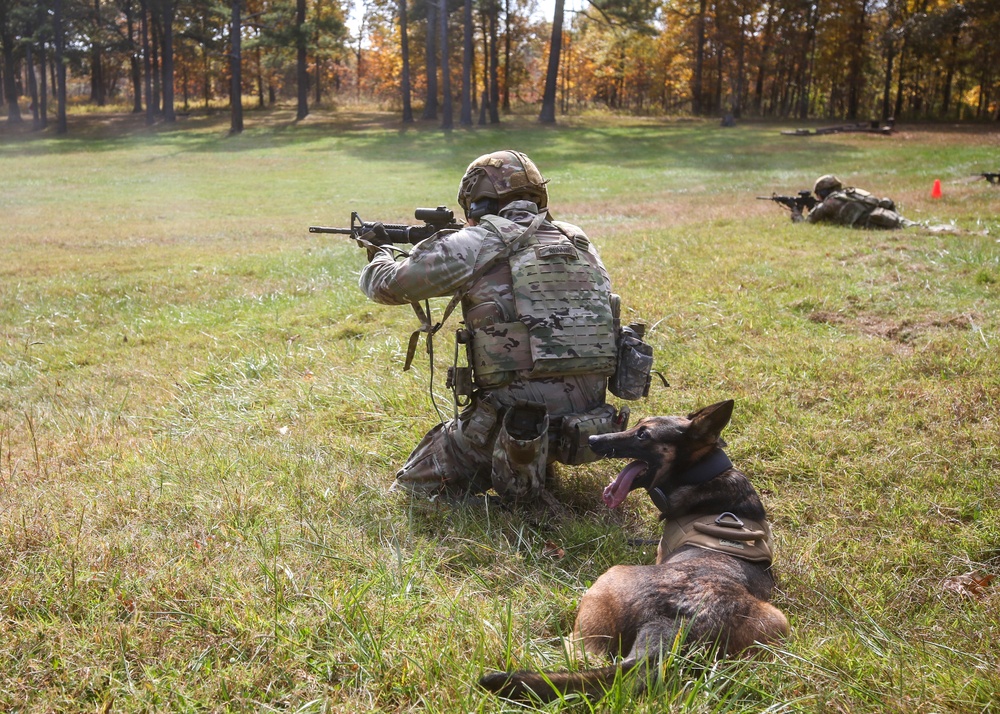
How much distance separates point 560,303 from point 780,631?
1.92m

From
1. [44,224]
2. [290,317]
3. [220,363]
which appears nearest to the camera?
[220,363]

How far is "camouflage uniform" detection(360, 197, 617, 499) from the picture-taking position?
4.00 m

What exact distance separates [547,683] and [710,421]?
56.9 inches

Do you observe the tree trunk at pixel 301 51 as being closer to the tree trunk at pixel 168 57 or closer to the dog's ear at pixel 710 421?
the tree trunk at pixel 168 57

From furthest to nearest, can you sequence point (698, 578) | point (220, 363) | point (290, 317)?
point (290, 317) < point (220, 363) < point (698, 578)

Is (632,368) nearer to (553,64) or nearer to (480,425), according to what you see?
(480,425)

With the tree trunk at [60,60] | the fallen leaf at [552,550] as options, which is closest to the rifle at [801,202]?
the fallen leaf at [552,550]

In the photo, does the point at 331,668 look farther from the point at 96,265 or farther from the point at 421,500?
the point at 96,265

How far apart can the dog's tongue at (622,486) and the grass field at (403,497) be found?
1.31ft

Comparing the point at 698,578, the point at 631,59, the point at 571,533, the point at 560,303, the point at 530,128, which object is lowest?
the point at 571,533

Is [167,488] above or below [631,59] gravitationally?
below

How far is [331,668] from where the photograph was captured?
2.76 meters

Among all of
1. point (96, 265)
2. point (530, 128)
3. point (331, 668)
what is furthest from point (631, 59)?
point (331, 668)

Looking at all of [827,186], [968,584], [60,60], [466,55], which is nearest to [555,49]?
[466,55]
